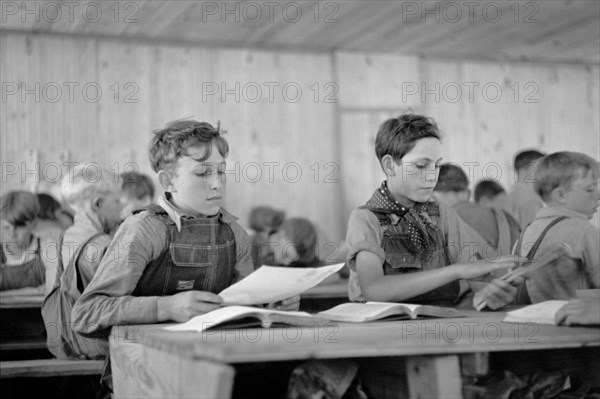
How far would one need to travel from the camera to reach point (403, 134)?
288 cm

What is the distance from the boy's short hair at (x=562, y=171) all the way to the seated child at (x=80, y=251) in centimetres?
162

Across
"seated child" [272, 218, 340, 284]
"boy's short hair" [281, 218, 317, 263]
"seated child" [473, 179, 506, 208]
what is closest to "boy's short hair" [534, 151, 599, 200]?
"seated child" [272, 218, 340, 284]

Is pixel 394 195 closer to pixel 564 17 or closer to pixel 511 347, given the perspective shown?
pixel 511 347

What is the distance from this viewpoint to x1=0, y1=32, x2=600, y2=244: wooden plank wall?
706cm

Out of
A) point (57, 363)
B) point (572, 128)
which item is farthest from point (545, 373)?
point (572, 128)

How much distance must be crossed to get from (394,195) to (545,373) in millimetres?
960

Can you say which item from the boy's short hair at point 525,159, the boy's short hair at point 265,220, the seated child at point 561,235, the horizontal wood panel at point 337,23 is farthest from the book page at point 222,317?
the horizontal wood panel at point 337,23

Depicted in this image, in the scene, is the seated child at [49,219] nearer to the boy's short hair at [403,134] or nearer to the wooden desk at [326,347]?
the boy's short hair at [403,134]

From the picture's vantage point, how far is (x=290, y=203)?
7.71 metres

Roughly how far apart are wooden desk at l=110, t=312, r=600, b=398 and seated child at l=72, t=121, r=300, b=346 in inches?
10.6

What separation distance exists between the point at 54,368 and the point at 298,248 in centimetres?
240

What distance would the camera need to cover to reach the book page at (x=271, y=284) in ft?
7.30

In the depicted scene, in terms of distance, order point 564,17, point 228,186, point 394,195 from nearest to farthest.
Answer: point 394,195 → point 564,17 → point 228,186

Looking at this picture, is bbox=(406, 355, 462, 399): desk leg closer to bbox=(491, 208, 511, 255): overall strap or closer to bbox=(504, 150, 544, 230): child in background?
bbox=(491, 208, 511, 255): overall strap
